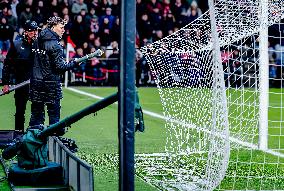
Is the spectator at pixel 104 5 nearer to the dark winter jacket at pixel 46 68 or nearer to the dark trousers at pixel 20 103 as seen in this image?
the dark trousers at pixel 20 103

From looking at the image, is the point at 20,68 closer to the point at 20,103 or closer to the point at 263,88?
the point at 20,103

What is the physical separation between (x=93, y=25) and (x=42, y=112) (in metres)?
17.4

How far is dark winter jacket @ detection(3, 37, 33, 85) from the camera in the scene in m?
12.2

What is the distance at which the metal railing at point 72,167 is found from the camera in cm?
671

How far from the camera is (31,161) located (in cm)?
839

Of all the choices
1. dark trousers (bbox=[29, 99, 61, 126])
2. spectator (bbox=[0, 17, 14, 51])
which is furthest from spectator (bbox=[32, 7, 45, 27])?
dark trousers (bbox=[29, 99, 61, 126])

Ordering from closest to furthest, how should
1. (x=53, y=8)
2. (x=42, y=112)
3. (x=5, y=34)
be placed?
(x=42, y=112), (x=5, y=34), (x=53, y=8)

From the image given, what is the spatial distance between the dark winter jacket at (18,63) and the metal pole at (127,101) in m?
7.53

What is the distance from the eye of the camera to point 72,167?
7793 mm

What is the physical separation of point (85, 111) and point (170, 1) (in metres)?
25.5

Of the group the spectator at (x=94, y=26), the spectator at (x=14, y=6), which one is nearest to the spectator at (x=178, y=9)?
the spectator at (x=94, y=26)

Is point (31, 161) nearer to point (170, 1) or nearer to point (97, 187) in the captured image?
point (97, 187)

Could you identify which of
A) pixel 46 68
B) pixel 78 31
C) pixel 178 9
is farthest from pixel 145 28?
pixel 46 68

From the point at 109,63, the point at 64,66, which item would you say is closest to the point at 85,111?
the point at 64,66
